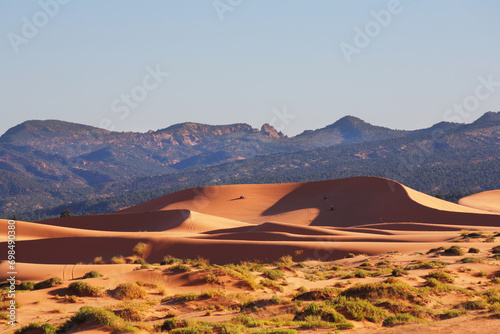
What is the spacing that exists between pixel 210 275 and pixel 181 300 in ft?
8.72

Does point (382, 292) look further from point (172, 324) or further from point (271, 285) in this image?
point (172, 324)

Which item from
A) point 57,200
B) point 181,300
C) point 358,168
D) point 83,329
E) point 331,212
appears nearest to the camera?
point 83,329

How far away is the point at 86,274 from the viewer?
20.9 meters

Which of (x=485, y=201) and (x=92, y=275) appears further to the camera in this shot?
(x=485, y=201)

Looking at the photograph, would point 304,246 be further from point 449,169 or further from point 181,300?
point 449,169

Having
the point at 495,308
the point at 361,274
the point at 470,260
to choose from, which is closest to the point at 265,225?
the point at 470,260

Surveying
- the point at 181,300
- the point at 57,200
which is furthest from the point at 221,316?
the point at 57,200

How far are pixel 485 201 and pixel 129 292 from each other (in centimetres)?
6543

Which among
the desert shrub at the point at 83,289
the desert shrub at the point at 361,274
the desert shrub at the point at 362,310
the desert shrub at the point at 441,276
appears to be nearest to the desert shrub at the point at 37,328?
the desert shrub at the point at 83,289

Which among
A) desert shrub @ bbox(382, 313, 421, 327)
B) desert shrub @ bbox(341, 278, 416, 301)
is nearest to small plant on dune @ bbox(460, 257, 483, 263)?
desert shrub @ bbox(341, 278, 416, 301)

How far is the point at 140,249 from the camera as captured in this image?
31062 mm

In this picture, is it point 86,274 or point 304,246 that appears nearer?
point 86,274

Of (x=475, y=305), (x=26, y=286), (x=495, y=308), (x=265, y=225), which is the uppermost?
(x=265, y=225)

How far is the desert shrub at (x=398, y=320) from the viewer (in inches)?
540
